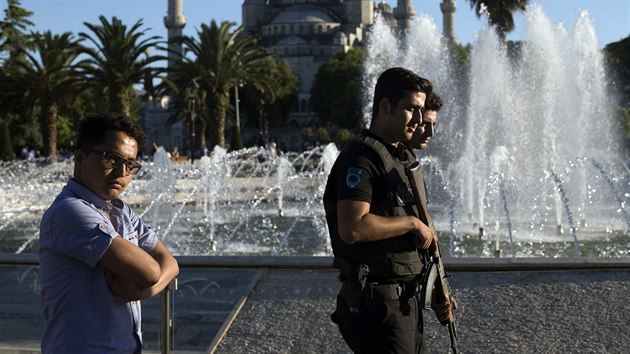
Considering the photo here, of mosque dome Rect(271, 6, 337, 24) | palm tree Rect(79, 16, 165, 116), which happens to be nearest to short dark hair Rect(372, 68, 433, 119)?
palm tree Rect(79, 16, 165, 116)

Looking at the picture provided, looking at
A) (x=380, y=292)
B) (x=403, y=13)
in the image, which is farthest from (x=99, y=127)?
(x=403, y=13)

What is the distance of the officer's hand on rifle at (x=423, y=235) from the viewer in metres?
3.02

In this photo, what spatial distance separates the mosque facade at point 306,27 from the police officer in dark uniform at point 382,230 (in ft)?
308

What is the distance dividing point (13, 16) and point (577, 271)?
4691cm

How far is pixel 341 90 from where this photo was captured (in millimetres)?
78250

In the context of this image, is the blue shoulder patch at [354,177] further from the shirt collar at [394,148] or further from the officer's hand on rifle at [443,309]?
the officer's hand on rifle at [443,309]

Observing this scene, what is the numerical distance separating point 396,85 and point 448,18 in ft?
347

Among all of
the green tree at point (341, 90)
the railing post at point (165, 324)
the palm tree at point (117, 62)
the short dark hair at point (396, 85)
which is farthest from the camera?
the green tree at point (341, 90)

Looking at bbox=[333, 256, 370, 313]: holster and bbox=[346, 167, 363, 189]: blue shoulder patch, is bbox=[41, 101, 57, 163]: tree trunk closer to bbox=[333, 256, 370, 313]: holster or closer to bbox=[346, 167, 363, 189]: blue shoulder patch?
bbox=[333, 256, 370, 313]: holster

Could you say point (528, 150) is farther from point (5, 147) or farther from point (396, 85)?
point (5, 147)

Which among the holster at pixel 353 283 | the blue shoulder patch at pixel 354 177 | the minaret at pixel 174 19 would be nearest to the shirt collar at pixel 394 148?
the blue shoulder patch at pixel 354 177

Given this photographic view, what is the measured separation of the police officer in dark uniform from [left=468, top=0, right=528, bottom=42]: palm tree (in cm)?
3060

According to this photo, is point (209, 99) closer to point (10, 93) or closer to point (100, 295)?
point (10, 93)

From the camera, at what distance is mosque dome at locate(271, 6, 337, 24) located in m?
116
